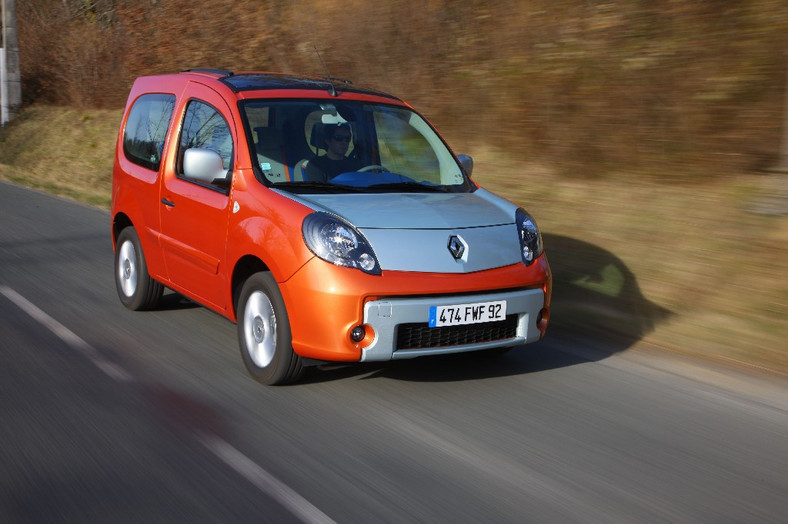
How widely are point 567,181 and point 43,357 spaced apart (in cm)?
586

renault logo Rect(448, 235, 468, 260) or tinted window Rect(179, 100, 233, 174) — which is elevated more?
tinted window Rect(179, 100, 233, 174)

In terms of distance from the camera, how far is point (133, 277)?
7488 millimetres

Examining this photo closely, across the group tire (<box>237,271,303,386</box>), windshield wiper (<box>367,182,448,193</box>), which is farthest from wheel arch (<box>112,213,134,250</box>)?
windshield wiper (<box>367,182,448,193</box>)

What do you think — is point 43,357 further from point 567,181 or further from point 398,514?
point 567,181

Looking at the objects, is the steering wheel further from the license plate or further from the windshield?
the license plate

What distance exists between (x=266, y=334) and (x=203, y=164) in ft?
3.59

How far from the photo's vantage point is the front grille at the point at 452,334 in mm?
Answer: 5160


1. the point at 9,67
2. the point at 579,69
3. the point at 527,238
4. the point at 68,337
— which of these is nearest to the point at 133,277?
the point at 68,337

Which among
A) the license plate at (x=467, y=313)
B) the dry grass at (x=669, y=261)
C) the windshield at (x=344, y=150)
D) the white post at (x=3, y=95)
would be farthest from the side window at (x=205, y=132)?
the white post at (x=3, y=95)

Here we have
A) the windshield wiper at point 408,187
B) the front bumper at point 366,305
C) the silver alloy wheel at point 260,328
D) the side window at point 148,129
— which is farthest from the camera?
the side window at point 148,129

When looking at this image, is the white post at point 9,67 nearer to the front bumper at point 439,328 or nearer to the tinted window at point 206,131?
the tinted window at point 206,131

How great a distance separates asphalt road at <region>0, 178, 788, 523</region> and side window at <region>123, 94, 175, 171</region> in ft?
4.08

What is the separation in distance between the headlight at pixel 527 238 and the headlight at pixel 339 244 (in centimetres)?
100

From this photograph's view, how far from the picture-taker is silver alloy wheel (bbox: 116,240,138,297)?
24.5ft
